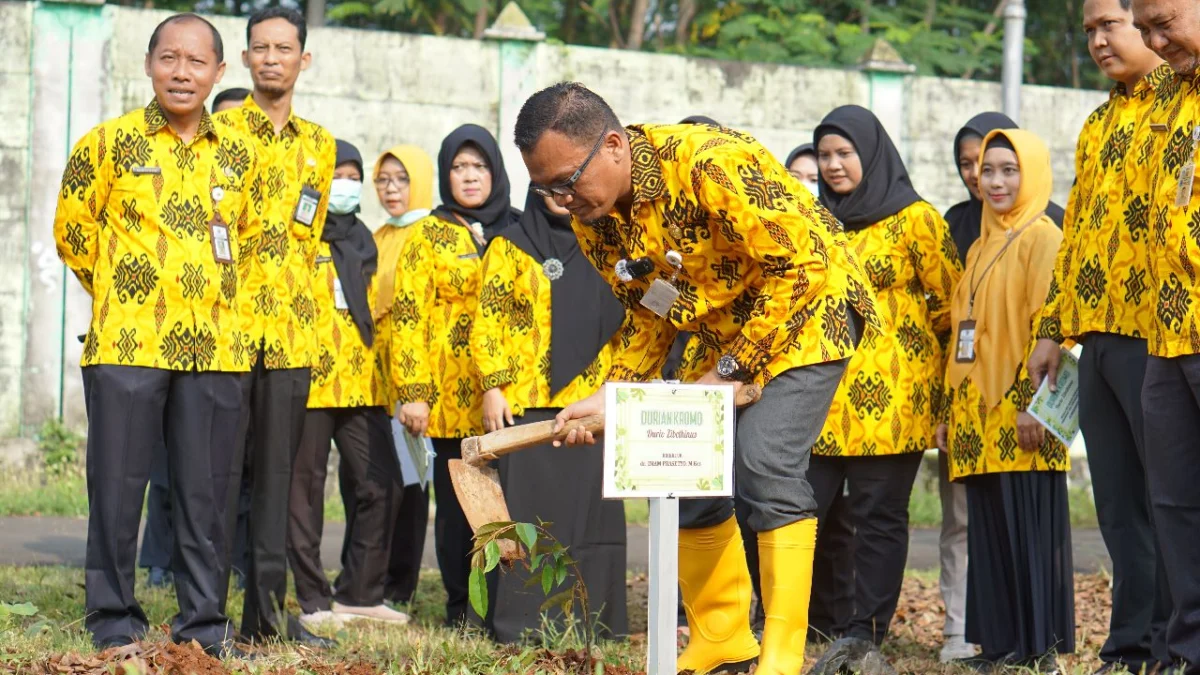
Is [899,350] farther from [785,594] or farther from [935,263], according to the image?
[785,594]

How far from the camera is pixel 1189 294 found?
4.43 metres

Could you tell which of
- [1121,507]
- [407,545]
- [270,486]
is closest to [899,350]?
[1121,507]

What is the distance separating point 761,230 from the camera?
433 centimetres

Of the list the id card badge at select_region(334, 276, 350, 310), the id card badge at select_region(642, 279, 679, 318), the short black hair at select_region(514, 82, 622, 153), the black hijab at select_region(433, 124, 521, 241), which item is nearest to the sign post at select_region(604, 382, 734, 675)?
the id card badge at select_region(642, 279, 679, 318)

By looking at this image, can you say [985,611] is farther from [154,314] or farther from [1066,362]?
[154,314]

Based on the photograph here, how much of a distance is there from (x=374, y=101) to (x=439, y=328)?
472cm

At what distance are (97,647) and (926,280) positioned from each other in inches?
136

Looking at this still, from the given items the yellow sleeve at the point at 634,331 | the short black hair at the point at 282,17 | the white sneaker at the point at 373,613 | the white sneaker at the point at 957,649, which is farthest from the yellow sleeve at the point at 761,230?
the white sneaker at the point at 373,613

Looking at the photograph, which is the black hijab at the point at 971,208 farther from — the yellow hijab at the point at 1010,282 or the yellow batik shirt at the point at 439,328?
the yellow batik shirt at the point at 439,328

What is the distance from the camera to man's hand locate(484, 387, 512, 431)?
637cm

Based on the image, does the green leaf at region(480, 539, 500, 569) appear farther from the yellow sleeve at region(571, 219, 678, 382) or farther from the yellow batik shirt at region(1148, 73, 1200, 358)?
the yellow batik shirt at region(1148, 73, 1200, 358)

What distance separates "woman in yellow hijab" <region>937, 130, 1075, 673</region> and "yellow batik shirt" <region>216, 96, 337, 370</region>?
2558mm

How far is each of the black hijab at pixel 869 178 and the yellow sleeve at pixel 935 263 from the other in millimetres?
126

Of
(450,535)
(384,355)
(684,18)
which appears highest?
(684,18)
